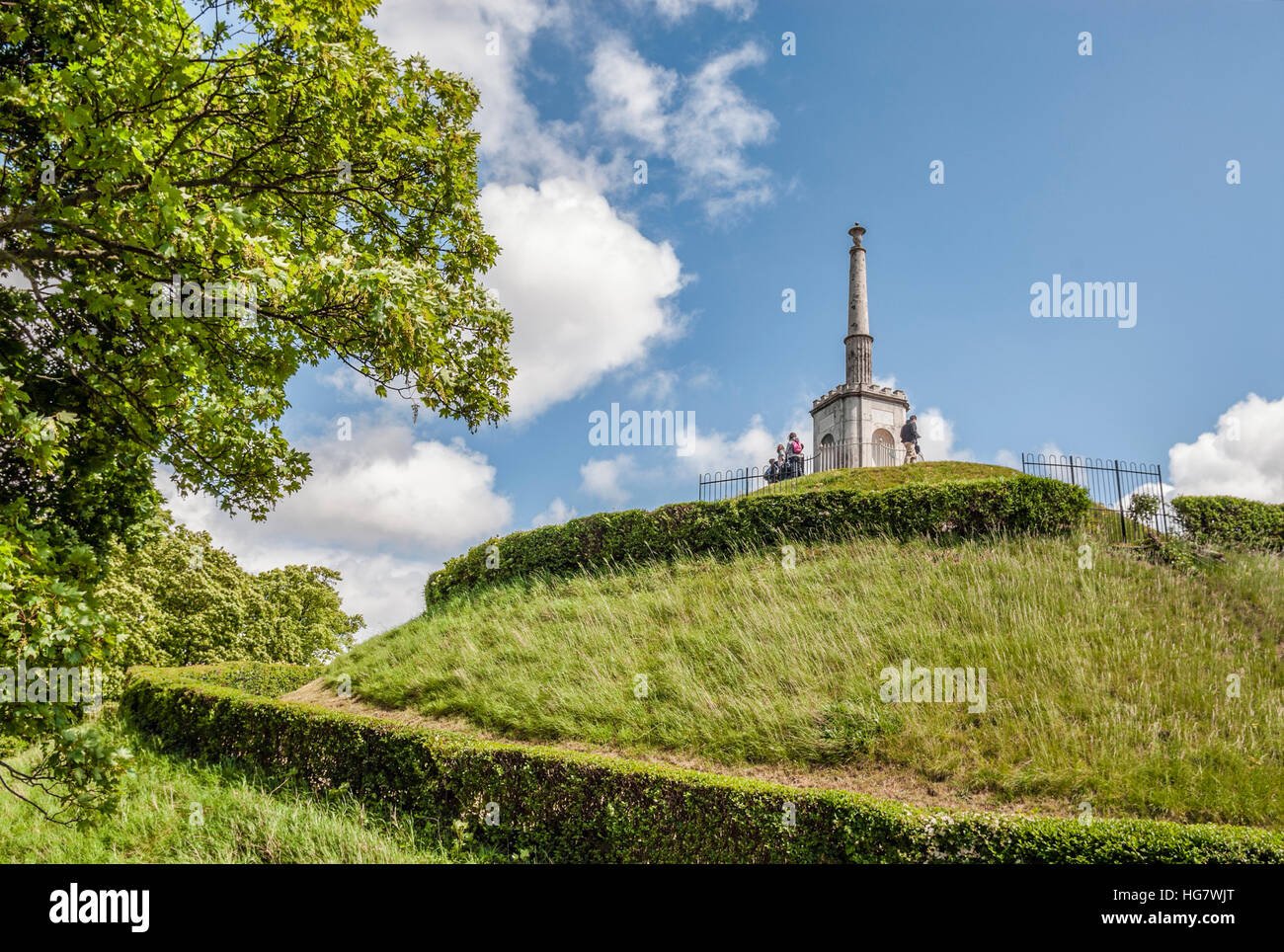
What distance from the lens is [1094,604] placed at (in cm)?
1083

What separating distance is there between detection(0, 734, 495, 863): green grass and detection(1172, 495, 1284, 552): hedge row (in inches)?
721

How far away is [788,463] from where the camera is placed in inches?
976

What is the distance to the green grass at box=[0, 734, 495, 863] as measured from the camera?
282 inches

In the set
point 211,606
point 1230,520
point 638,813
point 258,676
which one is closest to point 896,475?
point 1230,520

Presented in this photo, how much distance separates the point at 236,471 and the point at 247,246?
400 centimetres

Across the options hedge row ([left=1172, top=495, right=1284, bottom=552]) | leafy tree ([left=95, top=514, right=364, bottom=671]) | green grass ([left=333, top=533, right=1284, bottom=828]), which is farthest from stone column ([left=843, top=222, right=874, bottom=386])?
leafy tree ([left=95, top=514, right=364, bottom=671])

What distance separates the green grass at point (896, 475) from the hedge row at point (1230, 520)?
14.6 feet

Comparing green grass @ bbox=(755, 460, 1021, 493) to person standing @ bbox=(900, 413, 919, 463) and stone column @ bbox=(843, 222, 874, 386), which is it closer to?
person standing @ bbox=(900, 413, 919, 463)

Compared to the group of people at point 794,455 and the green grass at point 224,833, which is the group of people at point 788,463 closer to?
the group of people at point 794,455

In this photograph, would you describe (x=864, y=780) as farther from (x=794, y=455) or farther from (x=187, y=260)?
(x=794, y=455)

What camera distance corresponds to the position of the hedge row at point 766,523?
14.0m
